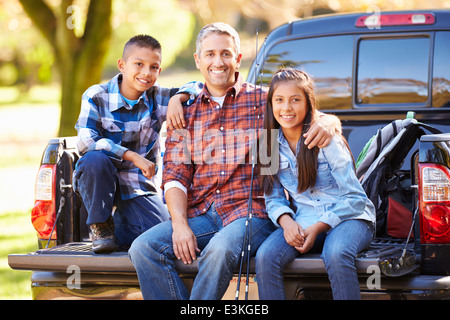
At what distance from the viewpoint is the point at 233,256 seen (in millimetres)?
3430

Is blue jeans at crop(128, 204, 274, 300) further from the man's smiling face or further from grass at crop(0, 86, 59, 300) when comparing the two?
grass at crop(0, 86, 59, 300)

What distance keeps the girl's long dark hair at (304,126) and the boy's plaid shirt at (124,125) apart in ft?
1.78

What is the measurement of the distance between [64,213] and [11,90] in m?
54.5

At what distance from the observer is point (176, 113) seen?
3.90 metres

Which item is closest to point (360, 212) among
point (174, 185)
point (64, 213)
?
point (174, 185)

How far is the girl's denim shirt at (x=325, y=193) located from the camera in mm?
3469

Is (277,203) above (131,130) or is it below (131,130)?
below

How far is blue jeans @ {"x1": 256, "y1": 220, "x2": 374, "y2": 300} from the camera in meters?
3.23

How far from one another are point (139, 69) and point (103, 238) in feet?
3.37

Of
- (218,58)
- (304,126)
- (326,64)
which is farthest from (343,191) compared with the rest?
(326,64)

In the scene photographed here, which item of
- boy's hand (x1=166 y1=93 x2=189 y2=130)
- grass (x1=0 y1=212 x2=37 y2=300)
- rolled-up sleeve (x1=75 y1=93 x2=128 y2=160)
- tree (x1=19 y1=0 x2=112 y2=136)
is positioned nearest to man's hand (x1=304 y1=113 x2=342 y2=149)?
boy's hand (x1=166 y1=93 x2=189 y2=130)

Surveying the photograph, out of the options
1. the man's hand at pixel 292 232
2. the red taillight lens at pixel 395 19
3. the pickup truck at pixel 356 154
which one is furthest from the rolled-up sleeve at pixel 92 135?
the red taillight lens at pixel 395 19

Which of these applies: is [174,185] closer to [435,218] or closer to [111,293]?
[111,293]

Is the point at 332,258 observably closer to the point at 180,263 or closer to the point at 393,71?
the point at 180,263
